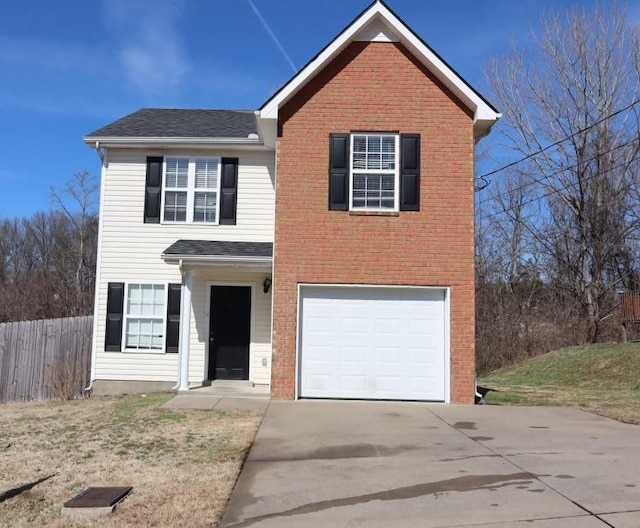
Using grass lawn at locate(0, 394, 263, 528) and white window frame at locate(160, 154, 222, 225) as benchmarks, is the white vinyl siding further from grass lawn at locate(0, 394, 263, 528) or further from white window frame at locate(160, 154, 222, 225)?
grass lawn at locate(0, 394, 263, 528)

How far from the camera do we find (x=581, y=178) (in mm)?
30188

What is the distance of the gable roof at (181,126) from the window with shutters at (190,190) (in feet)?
2.16

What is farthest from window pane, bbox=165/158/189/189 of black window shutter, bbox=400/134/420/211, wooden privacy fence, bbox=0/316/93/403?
black window shutter, bbox=400/134/420/211

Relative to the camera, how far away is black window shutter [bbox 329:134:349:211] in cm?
1255

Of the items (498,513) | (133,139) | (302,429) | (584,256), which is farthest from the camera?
(584,256)

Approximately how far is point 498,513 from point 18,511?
14.1 ft

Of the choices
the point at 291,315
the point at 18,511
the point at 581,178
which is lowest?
the point at 18,511

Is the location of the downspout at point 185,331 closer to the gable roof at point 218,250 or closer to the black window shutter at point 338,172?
the gable roof at point 218,250

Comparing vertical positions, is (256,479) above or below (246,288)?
below

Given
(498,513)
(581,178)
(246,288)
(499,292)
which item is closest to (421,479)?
(498,513)

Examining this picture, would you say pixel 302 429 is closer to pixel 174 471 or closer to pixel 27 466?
pixel 174 471

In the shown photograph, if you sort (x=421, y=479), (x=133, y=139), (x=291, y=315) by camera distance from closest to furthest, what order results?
1. (x=421, y=479)
2. (x=291, y=315)
3. (x=133, y=139)

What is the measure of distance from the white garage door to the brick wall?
34 cm

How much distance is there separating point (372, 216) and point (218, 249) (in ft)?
11.7
